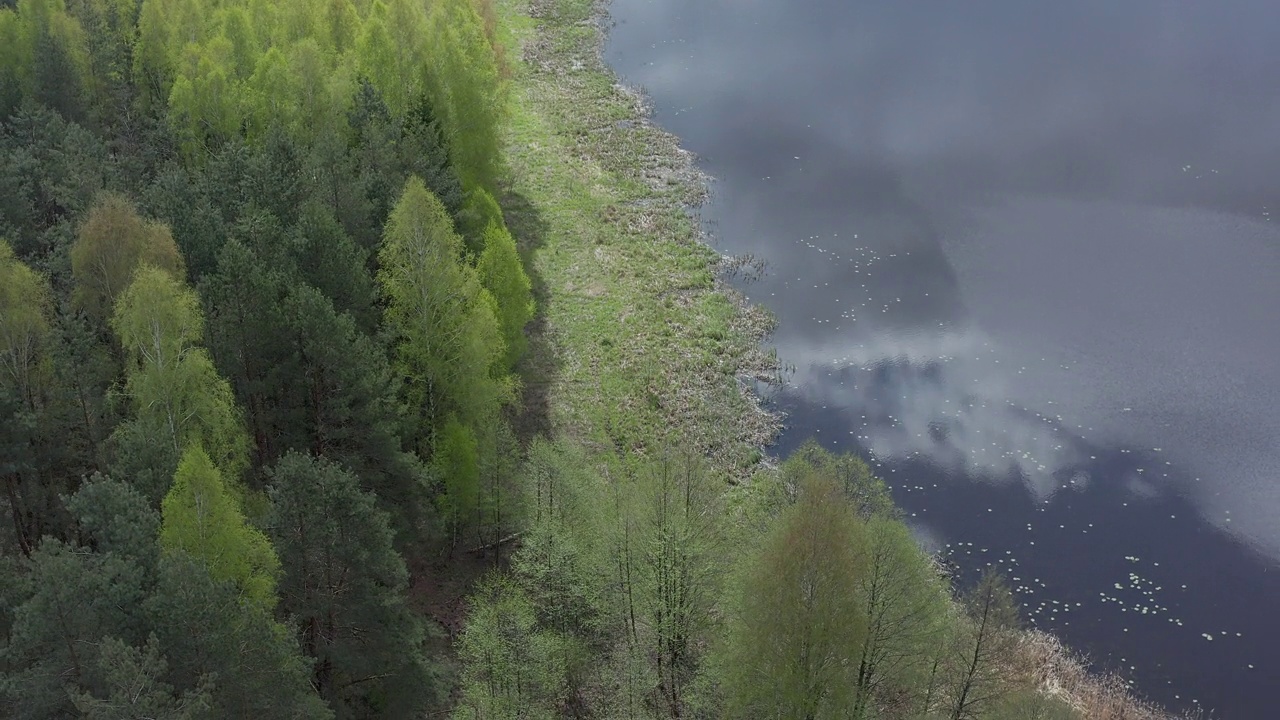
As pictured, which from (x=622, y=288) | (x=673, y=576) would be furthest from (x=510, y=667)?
(x=622, y=288)

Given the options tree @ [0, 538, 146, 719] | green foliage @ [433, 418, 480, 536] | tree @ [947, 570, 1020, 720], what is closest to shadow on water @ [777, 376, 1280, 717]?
tree @ [947, 570, 1020, 720]

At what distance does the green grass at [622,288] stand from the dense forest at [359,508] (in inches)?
91.2

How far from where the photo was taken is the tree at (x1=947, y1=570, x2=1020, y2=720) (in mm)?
29406

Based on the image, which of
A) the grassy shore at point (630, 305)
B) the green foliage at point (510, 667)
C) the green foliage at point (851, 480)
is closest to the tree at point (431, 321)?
the grassy shore at point (630, 305)

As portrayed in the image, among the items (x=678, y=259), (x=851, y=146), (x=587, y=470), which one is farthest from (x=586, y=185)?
(x=587, y=470)

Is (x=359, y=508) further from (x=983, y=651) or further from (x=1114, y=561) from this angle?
(x=1114, y=561)

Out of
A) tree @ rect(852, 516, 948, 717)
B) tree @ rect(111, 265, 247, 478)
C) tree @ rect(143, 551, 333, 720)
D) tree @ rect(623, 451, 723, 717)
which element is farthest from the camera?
tree @ rect(623, 451, 723, 717)

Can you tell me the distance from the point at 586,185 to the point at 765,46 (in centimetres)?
2246

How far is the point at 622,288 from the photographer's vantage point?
54.1 m

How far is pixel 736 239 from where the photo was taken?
57969 millimetres

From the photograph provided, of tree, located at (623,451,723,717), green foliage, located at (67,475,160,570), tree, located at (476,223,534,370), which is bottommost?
green foliage, located at (67,475,160,570)

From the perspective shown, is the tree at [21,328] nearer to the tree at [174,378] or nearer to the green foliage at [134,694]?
the tree at [174,378]

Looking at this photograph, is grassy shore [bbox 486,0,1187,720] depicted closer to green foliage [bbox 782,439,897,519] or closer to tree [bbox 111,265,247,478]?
green foliage [bbox 782,439,897,519]

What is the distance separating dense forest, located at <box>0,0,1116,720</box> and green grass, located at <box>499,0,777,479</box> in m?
2.32
